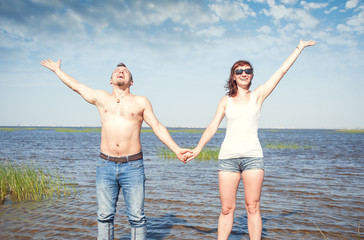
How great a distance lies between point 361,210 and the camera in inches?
354

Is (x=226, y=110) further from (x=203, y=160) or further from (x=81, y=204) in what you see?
(x=203, y=160)

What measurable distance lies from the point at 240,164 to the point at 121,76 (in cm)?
231

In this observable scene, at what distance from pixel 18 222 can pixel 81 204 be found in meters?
2.11

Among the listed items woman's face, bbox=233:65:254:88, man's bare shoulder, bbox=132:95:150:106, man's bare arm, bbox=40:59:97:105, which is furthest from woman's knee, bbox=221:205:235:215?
man's bare arm, bbox=40:59:97:105

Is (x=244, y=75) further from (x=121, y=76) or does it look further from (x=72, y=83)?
(x=72, y=83)

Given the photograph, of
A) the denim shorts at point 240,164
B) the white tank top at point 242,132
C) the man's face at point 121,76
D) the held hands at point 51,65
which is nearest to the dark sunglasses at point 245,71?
the white tank top at point 242,132

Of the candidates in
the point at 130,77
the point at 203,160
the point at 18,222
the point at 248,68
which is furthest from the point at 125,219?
the point at 203,160

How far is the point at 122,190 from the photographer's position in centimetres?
420

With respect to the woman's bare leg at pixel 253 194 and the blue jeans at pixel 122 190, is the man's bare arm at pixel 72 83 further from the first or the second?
the woman's bare leg at pixel 253 194

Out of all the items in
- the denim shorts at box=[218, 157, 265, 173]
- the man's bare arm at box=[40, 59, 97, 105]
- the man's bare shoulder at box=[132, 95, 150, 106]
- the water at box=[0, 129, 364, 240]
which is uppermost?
the man's bare arm at box=[40, 59, 97, 105]

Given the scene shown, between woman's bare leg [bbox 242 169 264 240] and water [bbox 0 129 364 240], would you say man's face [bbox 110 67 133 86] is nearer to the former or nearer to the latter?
woman's bare leg [bbox 242 169 264 240]

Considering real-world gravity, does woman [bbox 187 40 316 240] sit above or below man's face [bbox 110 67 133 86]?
below

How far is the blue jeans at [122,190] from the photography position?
4.20m

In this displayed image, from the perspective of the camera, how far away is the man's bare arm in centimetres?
456
